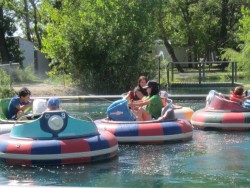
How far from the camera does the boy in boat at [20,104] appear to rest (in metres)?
11.6

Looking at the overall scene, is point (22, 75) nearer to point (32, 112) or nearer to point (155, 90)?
point (32, 112)

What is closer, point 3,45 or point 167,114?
point 167,114

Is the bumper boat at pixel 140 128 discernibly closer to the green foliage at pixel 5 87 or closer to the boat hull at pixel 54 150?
the boat hull at pixel 54 150

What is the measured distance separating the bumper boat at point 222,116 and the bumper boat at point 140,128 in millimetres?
1692

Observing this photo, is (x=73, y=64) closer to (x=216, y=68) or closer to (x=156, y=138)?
(x=156, y=138)

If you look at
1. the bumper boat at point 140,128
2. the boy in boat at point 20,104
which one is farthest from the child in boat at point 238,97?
the boy in boat at point 20,104

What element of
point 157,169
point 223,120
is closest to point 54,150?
point 157,169

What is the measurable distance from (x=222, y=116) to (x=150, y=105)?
216cm

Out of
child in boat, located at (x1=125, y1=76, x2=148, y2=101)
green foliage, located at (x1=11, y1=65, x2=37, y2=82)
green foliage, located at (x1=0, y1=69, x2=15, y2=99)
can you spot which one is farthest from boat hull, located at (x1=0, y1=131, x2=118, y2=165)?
green foliage, located at (x1=11, y1=65, x2=37, y2=82)

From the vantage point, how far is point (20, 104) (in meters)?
11.7

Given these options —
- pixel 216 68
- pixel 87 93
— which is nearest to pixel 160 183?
pixel 87 93

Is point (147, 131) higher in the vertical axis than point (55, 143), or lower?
lower

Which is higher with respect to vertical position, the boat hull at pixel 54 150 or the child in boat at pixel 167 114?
the child in boat at pixel 167 114

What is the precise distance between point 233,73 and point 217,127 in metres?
14.8
